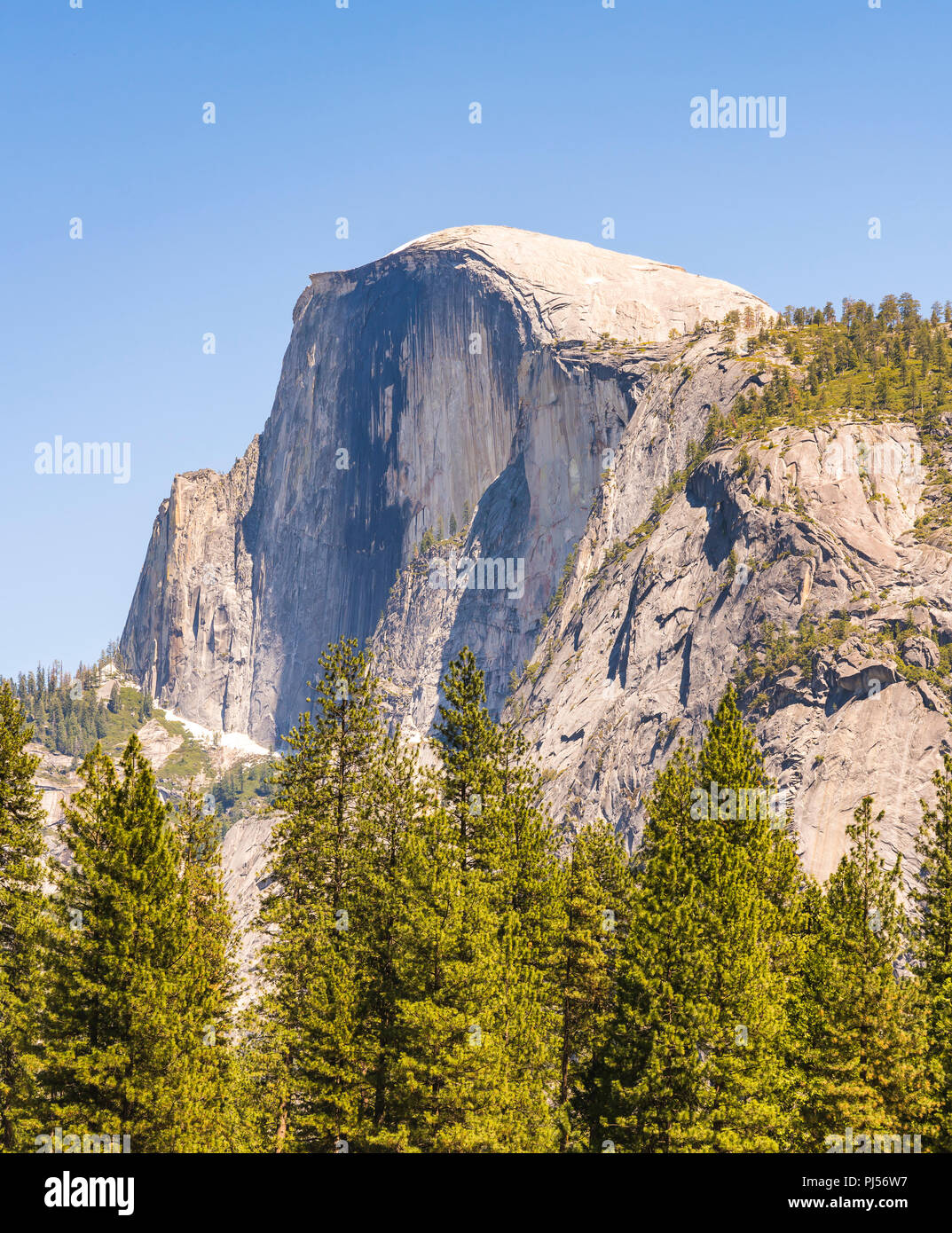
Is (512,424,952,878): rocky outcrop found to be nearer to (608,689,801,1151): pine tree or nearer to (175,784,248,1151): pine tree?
(608,689,801,1151): pine tree

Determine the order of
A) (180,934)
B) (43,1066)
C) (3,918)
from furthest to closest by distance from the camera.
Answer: (3,918) → (180,934) → (43,1066)

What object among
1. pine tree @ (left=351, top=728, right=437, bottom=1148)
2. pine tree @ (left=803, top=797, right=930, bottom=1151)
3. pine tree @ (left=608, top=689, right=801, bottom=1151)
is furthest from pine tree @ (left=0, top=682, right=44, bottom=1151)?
pine tree @ (left=803, top=797, right=930, bottom=1151)

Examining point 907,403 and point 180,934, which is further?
point 907,403

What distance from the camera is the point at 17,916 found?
44.5 metres

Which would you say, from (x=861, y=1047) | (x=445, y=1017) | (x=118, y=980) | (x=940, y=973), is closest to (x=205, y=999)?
(x=118, y=980)

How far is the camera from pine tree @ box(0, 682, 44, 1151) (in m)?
41.9

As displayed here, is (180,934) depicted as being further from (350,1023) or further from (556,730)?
(556,730)

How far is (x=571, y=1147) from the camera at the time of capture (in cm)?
4622

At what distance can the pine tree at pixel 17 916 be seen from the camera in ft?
137

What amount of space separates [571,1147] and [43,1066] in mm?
19404
